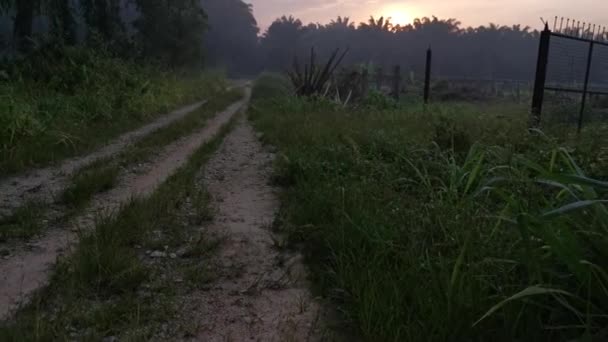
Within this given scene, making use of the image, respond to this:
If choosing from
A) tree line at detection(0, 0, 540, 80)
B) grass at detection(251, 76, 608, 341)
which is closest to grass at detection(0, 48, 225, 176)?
grass at detection(251, 76, 608, 341)

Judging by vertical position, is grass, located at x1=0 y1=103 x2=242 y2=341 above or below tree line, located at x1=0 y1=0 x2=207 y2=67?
below

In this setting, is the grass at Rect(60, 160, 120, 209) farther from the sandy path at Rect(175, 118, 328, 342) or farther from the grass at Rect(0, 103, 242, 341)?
the sandy path at Rect(175, 118, 328, 342)

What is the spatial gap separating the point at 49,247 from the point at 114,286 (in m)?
0.78

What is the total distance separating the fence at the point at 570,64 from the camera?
6105mm

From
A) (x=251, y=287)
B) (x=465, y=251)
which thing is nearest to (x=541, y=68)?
(x=465, y=251)

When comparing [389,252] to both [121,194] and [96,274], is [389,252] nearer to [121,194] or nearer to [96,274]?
[96,274]

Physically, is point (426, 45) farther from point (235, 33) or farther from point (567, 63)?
point (567, 63)

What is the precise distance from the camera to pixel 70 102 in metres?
7.84

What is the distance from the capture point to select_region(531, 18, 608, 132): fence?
20.0 feet

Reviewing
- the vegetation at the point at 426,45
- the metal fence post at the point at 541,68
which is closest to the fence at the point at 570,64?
the metal fence post at the point at 541,68

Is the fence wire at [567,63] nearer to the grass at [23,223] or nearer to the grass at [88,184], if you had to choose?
the grass at [88,184]

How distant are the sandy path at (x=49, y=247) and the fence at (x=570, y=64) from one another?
5329 millimetres

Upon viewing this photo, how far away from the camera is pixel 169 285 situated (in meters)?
2.21

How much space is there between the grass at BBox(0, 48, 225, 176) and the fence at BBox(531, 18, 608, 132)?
659cm
